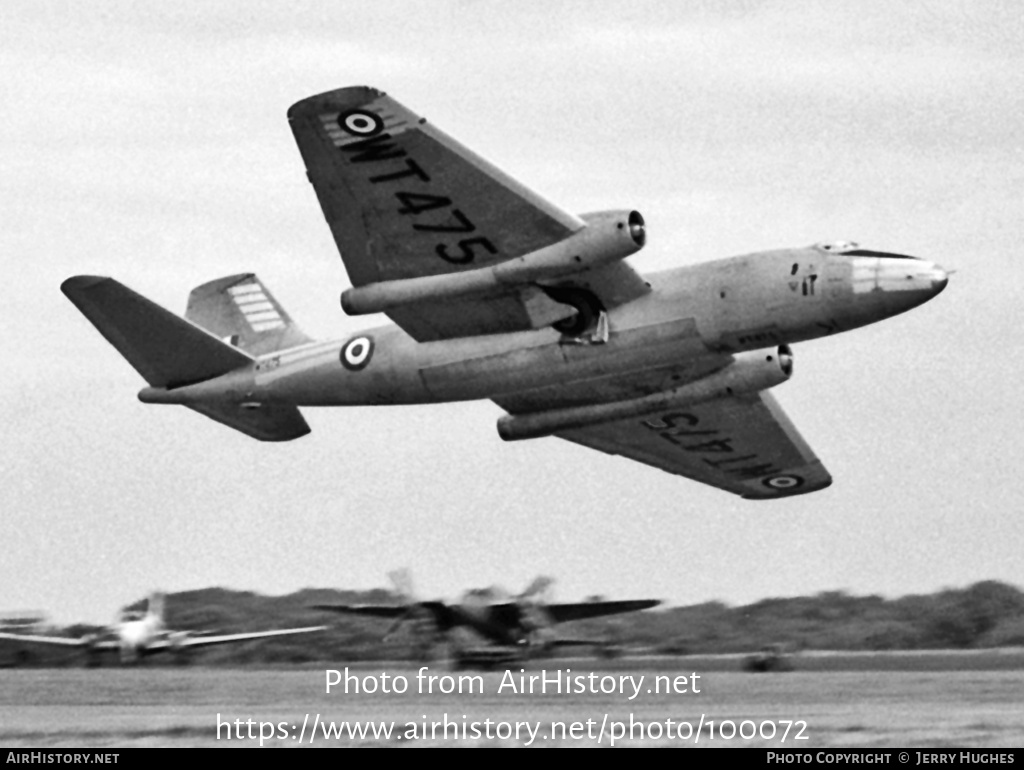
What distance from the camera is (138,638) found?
1886 inches

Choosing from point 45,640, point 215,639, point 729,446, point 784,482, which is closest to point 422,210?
point 729,446

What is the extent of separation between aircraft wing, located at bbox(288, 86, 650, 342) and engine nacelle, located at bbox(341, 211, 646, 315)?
22 cm

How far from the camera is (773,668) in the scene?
134ft

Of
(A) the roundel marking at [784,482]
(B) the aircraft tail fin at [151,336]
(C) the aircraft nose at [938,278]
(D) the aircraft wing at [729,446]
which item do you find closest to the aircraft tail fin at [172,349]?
(B) the aircraft tail fin at [151,336]

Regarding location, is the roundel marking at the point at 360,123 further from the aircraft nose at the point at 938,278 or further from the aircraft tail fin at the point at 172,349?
the aircraft nose at the point at 938,278

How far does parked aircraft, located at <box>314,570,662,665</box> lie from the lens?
45250 mm

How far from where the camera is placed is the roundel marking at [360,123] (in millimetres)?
29859

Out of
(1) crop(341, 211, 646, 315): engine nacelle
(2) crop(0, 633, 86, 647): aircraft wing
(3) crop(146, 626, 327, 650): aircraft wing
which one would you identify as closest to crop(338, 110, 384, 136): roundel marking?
(1) crop(341, 211, 646, 315): engine nacelle

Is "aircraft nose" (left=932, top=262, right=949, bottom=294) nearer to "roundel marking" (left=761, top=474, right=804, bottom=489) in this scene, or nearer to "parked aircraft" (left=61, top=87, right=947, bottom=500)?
"parked aircraft" (left=61, top=87, right=947, bottom=500)

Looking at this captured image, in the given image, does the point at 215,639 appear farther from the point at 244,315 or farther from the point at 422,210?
the point at 422,210

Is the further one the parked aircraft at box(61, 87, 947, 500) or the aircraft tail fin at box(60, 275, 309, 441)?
the aircraft tail fin at box(60, 275, 309, 441)

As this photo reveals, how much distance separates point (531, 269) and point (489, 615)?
17110 mm

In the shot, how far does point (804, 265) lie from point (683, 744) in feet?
33.2
